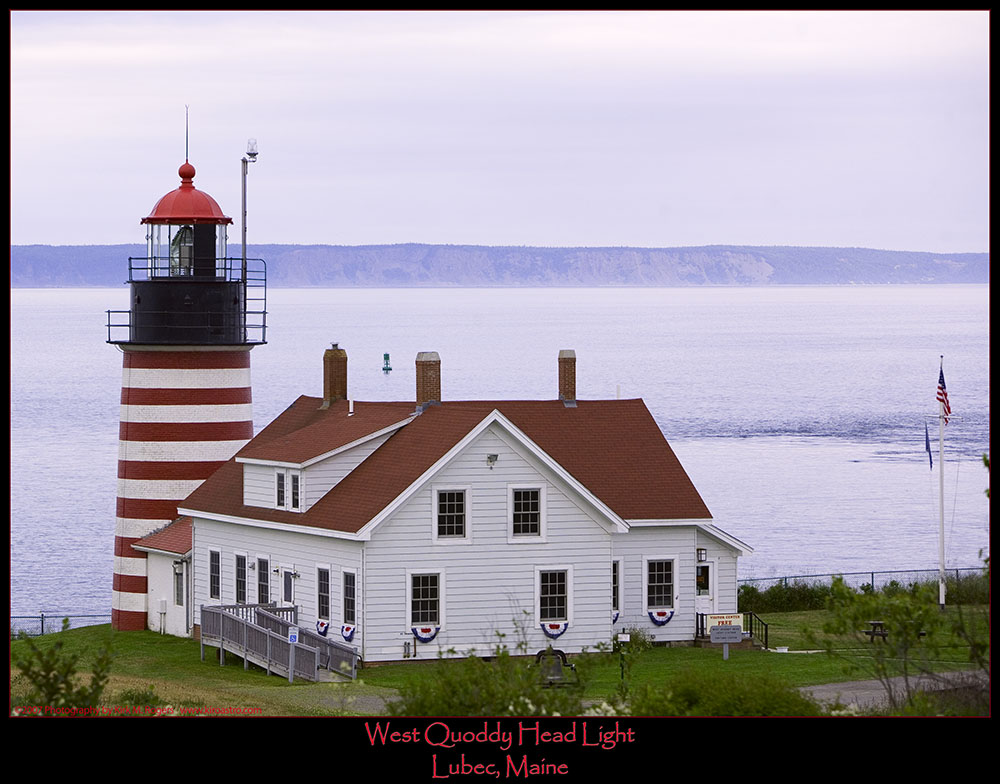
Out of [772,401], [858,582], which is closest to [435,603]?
[858,582]

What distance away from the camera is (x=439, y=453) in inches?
1140

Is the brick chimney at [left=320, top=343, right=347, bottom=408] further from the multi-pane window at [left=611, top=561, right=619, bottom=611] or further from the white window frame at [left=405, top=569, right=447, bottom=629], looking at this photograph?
the white window frame at [left=405, top=569, right=447, bottom=629]

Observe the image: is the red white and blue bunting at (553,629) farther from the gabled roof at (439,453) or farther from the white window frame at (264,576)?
the white window frame at (264,576)

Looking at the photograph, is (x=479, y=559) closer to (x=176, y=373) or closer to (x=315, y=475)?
(x=315, y=475)

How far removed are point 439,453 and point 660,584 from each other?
238 inches

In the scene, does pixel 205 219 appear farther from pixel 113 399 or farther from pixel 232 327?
pixel 113 399

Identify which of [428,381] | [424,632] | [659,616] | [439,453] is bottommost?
[659,616]

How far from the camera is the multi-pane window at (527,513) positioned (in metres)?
29.5

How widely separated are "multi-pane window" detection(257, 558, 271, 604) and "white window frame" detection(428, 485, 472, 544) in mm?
4327

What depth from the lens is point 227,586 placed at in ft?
108

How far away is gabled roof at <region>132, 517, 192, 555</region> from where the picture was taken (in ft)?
113

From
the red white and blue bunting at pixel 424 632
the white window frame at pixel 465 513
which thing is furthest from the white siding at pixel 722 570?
the red white and blue bunting at pixel 424 632

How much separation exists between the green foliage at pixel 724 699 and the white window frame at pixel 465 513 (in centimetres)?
1412

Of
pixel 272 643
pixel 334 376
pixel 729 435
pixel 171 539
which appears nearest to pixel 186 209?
pixel 334 376
